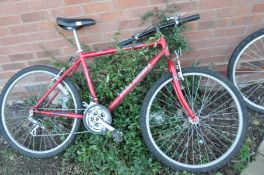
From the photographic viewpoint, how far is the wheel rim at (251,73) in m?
3.52

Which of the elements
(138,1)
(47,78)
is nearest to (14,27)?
(47,78)

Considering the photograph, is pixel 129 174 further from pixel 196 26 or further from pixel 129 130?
pixel 196 26

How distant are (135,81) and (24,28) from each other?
49.7 inches

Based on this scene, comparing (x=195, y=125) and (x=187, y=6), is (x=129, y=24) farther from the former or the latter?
(x=195, y=125)

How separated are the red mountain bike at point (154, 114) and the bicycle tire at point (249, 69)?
226 mm

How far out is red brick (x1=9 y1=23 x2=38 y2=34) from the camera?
3.38 metres

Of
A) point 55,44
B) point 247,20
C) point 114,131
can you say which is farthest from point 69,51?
point 247,20

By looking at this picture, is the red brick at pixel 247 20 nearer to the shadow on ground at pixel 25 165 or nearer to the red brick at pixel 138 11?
the red brick at pixel 138 11

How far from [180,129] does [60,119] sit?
4.14ft

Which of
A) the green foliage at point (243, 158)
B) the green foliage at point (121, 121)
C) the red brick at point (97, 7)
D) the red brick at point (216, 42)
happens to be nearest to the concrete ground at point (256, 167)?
the green foliage at point (243, 158)

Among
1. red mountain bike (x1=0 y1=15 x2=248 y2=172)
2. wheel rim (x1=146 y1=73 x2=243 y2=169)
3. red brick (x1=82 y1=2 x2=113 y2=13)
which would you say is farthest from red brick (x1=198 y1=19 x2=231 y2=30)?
red brick (x1=82 y1=2 x2=113 y2=13)

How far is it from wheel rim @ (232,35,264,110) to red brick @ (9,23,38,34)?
2.05 m

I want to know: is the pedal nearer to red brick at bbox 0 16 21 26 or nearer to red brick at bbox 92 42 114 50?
red brick at bbox 92 42 114 50

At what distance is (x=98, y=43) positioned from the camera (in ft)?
11.3
